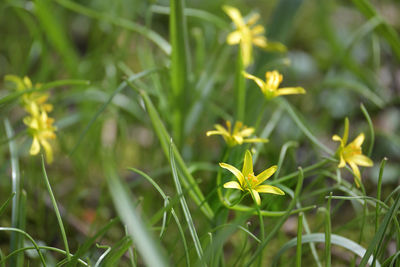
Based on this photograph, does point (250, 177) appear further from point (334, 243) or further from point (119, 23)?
point (119, 23)

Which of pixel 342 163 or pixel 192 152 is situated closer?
pixel 342 163

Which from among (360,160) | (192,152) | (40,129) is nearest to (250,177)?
(360,160)

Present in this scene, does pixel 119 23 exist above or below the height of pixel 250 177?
above

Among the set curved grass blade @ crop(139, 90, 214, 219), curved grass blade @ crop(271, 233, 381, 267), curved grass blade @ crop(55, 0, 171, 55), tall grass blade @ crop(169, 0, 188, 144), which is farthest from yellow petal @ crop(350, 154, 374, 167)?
curved grass blade @ crop(55, 0, 171, 55)

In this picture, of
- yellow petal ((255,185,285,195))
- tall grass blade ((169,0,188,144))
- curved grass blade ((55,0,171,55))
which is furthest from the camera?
curved grass blade ((55,0,171,55))

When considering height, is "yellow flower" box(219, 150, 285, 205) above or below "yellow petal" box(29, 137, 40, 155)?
above

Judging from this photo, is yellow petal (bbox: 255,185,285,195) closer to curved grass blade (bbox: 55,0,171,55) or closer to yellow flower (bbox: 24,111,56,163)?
yellow flower (bbox: 24,111,56,163)

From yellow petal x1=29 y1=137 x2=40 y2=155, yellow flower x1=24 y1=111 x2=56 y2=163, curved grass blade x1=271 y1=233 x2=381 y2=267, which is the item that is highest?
yellow flower x1=24 y1=111 x2=56 y2=163

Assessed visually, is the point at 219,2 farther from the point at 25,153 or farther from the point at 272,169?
the point at 272,169

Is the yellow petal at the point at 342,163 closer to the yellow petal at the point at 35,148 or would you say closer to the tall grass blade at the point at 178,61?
the tall grass blade at the point at 178,61
